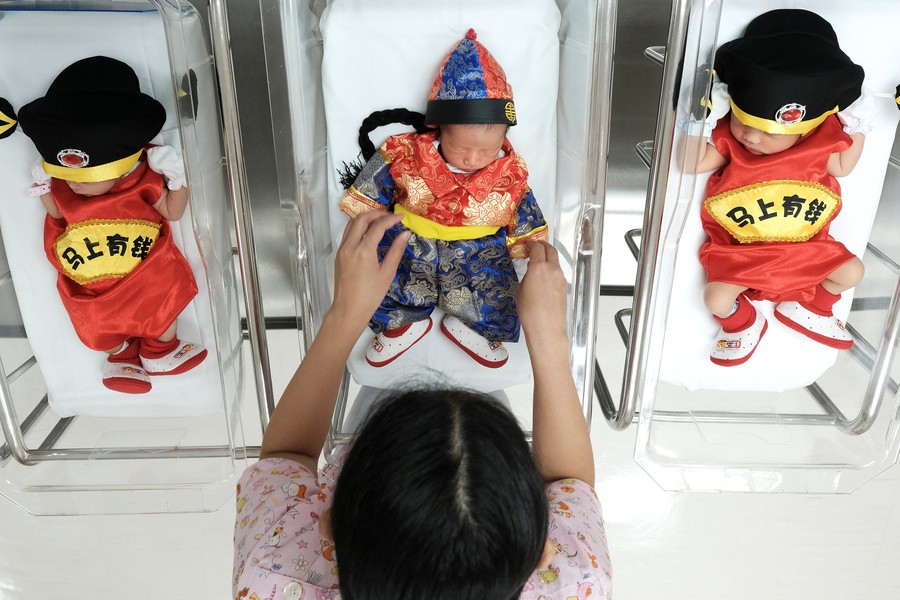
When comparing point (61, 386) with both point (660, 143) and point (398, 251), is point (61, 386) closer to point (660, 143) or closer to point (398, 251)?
point (398, 251)

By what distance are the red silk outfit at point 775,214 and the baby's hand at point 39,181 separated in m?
1.17

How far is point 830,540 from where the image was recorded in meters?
1.68

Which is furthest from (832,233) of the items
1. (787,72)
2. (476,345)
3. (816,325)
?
(476,345)

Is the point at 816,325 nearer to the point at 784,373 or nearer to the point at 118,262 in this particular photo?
the point at 784,373

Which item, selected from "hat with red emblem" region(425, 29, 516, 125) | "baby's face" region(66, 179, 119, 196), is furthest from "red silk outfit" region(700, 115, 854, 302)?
"baby's face" region(66, 179, 119, 196)

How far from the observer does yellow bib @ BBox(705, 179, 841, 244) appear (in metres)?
1.32

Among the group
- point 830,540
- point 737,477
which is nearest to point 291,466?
point 737,477

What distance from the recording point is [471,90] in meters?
1.26

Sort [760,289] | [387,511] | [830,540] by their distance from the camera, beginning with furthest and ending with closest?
[830,540]
[760,289]
[387,511]

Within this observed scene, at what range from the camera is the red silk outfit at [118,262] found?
4.45 ft

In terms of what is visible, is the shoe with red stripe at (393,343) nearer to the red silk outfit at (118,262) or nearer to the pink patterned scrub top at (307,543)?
the red silk outfit at (118,262)

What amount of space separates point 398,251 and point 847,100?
77cm

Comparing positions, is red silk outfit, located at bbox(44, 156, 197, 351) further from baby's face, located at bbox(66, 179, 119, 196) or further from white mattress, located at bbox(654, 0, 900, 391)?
white mattress, located at bbox(654, 0, 900, 391)

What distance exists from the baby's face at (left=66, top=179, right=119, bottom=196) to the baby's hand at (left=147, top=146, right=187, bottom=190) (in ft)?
0.26
